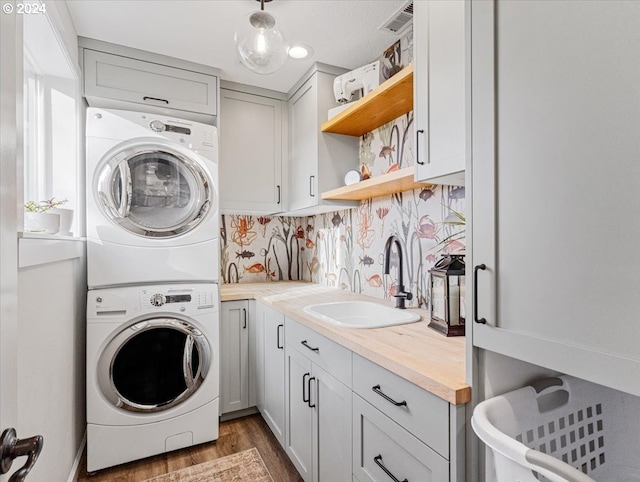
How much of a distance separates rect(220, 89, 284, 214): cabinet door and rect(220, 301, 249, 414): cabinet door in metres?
0.78

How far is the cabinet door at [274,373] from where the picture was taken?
1.94 metres

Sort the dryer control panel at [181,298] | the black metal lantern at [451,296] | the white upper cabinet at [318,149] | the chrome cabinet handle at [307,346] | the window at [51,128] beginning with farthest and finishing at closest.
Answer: the white upper cabinet at [318,149] < the dryer control panel at [181,298] < the window at [51,128] < the chrome cabinet handle at [307,346] < the black metal lantern at [451,296]

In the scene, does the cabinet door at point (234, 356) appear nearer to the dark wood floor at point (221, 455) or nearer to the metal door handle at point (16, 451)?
the dark wood floor at point (221, 455)

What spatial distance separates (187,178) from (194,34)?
82 cm

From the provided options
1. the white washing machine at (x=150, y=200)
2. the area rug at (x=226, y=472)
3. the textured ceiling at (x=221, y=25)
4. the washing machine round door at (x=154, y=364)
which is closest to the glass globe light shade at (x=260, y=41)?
the textured ceiling at (x=221, y=25)

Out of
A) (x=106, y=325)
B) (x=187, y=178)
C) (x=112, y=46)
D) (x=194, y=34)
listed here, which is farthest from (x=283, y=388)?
(x=112, y=46)

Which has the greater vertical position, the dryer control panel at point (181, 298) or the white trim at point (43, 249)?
the white trim at point (43, 249)

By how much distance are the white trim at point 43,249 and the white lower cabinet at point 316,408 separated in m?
1.07

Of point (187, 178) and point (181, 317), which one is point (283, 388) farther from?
point (187, 178)

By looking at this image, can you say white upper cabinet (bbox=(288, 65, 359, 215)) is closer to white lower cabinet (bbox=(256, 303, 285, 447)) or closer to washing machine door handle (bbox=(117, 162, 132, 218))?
white lower cabinet (bbox=(256, 303, 285, 447))

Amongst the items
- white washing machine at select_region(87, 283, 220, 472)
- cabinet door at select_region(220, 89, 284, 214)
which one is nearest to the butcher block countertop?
white washing machine at select_region(87, 283, 220, 472)

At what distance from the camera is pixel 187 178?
2121 millimetres

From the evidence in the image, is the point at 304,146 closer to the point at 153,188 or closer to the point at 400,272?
the point at 153,188

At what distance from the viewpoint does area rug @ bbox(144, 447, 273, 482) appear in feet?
5.88
